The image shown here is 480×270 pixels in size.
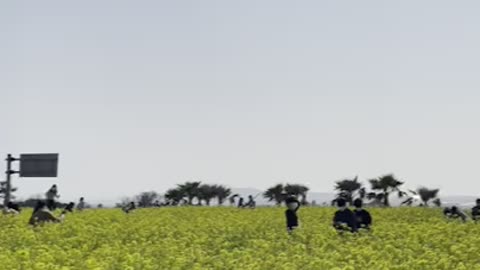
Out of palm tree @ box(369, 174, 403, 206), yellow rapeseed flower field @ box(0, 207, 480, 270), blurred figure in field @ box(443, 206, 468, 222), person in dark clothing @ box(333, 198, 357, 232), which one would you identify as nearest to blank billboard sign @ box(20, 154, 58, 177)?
yellow rapeseed flower field @ box(0, 207, 480, 270)

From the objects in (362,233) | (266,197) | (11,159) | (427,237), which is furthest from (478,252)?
(266,197)

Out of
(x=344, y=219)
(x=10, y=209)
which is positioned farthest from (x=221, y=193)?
(x=344, y=219)

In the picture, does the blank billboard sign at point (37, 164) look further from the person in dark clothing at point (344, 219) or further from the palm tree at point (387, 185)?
the palm tree at point (387, 185)

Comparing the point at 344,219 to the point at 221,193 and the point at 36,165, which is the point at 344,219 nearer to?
the point at 36,165

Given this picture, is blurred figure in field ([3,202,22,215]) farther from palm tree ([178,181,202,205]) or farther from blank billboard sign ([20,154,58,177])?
palm tree ([178,181,202,205])

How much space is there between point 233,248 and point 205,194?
Answer: 168 feet

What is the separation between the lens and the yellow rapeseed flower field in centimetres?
1314

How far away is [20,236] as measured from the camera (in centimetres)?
1941

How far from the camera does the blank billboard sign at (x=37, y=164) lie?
3247 cm

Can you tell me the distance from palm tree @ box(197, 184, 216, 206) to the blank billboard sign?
36.4 meters

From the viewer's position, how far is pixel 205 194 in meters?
69.6

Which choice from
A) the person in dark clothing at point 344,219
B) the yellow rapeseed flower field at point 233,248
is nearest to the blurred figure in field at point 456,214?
the yellow rapeseed flower field at point 233,248

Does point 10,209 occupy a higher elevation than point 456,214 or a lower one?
higher

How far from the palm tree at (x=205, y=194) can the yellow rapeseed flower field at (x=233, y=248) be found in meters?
42.6
